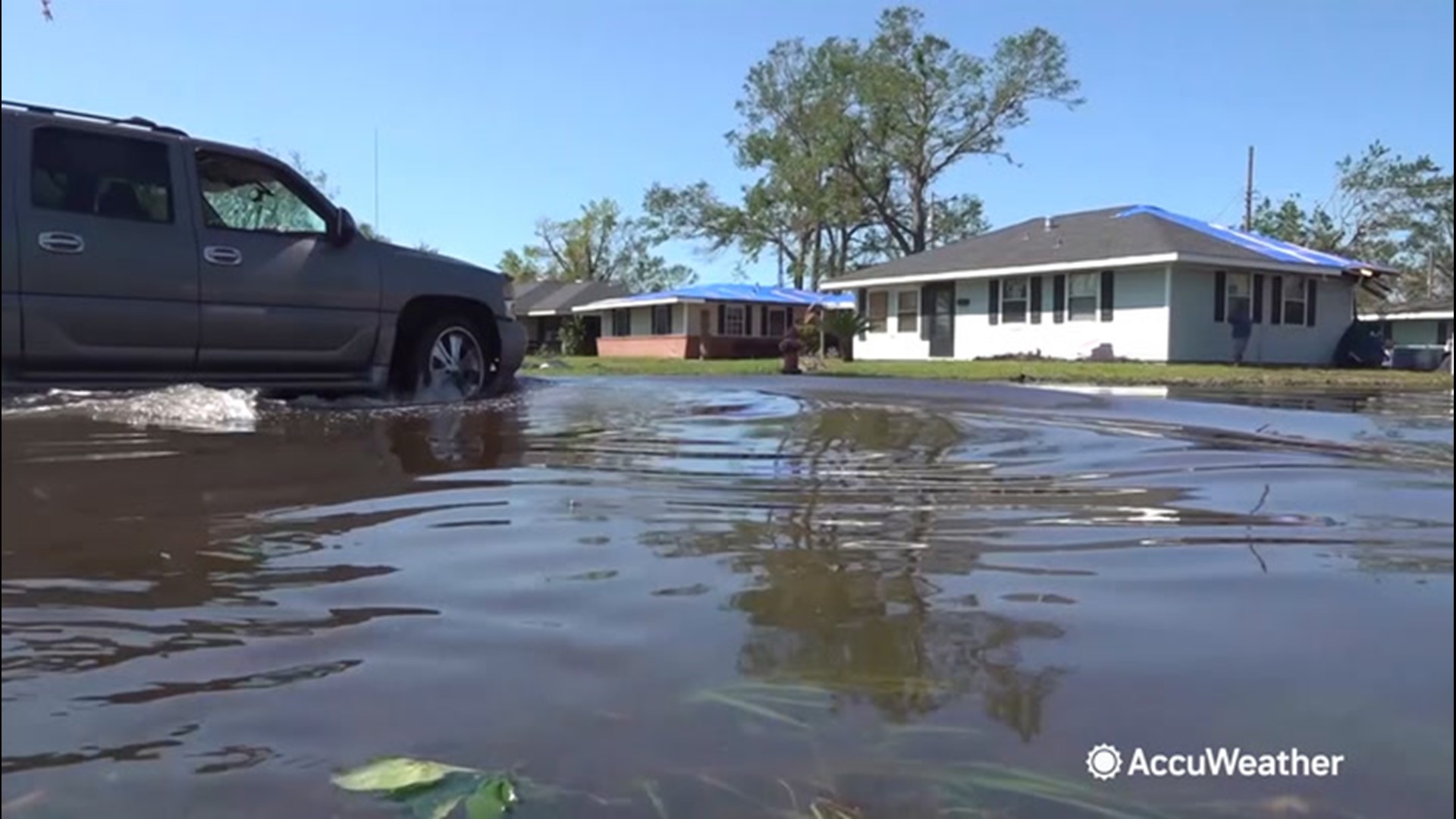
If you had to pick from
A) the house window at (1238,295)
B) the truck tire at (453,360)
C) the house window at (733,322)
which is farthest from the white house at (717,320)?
the truck tire at (453,360)

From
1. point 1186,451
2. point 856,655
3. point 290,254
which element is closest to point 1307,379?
point 1186,451

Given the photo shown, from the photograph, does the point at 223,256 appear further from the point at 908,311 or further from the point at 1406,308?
the point at 1406,308

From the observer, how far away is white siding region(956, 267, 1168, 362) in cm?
2653

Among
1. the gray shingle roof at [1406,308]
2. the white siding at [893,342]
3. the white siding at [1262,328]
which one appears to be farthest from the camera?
the white siding at [893,342]

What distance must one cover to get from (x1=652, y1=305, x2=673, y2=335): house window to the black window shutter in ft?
47.3

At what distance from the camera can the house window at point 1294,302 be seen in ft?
91.6

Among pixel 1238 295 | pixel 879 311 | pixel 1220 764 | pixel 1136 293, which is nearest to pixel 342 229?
pixel 1220 764

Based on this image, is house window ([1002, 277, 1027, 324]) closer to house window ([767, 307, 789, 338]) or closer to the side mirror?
house window ([767, 307, 789, 338])

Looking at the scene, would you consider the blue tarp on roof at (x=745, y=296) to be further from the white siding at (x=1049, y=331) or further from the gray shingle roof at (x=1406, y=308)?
the gray shingle roof at (x=1406, y=308)

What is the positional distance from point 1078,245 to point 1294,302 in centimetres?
512

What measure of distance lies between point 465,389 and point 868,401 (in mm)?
2915

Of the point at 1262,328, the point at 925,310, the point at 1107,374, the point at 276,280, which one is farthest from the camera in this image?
the point at 925,310

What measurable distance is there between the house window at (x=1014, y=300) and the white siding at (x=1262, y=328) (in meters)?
4.30

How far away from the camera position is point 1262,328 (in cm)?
2753
